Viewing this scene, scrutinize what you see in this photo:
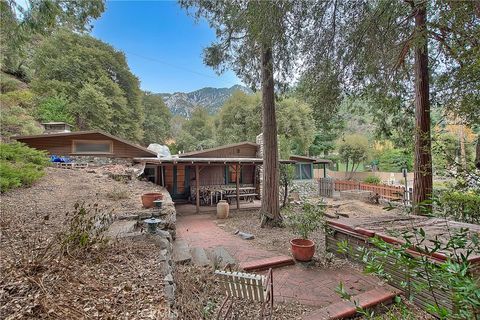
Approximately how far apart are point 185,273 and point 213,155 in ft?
32.4

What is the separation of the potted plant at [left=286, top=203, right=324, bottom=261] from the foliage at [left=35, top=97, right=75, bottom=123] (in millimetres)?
15816

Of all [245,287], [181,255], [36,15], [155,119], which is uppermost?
[155,119]

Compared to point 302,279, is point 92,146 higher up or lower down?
higher up

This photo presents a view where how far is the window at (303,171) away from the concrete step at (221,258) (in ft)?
34.1

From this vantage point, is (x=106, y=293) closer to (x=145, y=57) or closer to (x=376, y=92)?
(x=376, y=92)

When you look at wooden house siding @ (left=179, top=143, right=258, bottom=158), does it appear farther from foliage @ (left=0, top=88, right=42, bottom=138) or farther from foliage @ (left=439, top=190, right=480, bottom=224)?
foliage @ (left=439, top=190, right=480, bottom=224)

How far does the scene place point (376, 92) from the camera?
5.46 m

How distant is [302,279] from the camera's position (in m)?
3.90

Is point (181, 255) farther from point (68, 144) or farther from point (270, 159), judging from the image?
point (68, 144)

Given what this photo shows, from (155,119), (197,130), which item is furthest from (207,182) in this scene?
(197,130)

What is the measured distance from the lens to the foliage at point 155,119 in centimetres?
2461

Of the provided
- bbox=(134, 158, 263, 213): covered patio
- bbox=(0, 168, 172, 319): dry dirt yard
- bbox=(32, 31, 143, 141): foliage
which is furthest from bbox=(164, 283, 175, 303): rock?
bbox=(32, 31, 143, 141): foliage

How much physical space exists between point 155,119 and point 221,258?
2331 cm

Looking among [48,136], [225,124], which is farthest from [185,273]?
[225,124]
